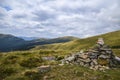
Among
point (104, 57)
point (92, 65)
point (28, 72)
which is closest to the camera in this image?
point (28, 72)

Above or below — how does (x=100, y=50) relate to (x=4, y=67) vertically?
above

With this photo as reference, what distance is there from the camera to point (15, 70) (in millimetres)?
36094

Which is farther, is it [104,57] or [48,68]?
[104,57]

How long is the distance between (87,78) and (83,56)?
33.8ft

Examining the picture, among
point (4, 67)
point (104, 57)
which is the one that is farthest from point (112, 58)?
point (4, 67)

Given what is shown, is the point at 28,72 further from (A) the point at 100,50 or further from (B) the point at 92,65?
(A) the point at 100,50

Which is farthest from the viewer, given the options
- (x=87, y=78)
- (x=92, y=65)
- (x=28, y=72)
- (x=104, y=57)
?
(x=104, y=57)

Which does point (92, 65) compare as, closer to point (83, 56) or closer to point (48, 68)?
point (83, 56)

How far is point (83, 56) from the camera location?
39000 millimetres

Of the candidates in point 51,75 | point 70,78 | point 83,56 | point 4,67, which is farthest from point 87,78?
point 4,67

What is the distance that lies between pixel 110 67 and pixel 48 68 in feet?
33.6

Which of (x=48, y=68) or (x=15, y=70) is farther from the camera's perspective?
(x=15, y=70)

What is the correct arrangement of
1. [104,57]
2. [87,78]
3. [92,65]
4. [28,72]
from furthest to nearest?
[104,57], [92,65], [28,72], [87,78]

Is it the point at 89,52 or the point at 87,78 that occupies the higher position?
the point at 89,52
